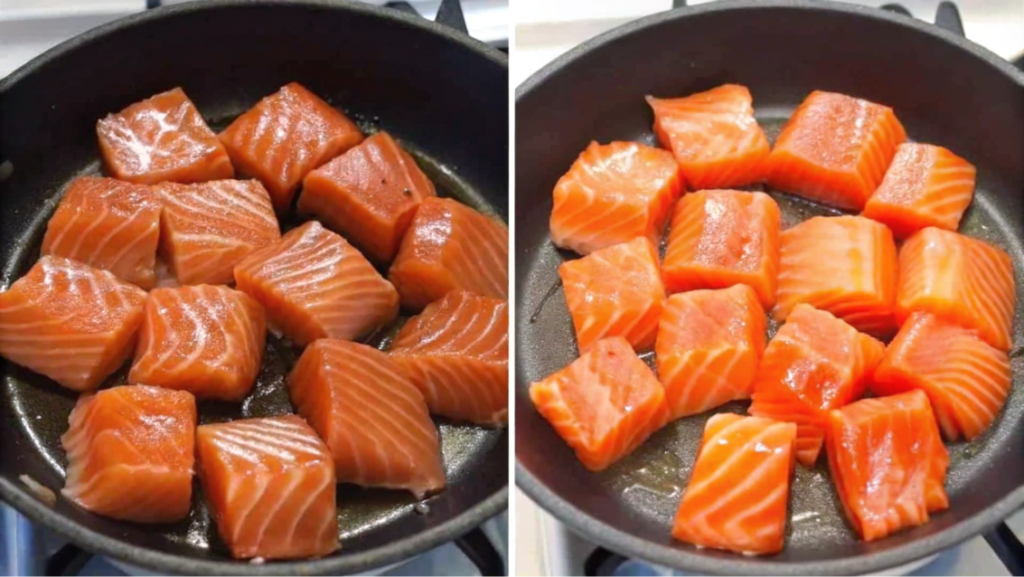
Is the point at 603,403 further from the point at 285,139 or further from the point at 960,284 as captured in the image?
the point at 285,139

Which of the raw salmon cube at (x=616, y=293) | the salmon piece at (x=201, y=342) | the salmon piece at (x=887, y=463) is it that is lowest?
the salmon piece at (x=887, y=463)

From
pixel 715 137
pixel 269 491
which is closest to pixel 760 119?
pixel 715 137

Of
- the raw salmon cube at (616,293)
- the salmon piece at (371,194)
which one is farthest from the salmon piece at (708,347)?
the salmon piece at (371,194)

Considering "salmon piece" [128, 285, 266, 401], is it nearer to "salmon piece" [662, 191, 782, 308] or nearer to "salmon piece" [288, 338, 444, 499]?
"salmon piece" [288, 338, 444, 499]

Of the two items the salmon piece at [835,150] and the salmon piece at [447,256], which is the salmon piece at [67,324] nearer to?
the salmon piece at [447,256]

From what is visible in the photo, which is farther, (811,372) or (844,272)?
(844,272)

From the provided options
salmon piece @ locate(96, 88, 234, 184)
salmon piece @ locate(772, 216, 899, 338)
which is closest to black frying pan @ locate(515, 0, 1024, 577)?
salmon piece @ locate(772, 216, 899, 338)

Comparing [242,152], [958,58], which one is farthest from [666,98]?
[242,152]
